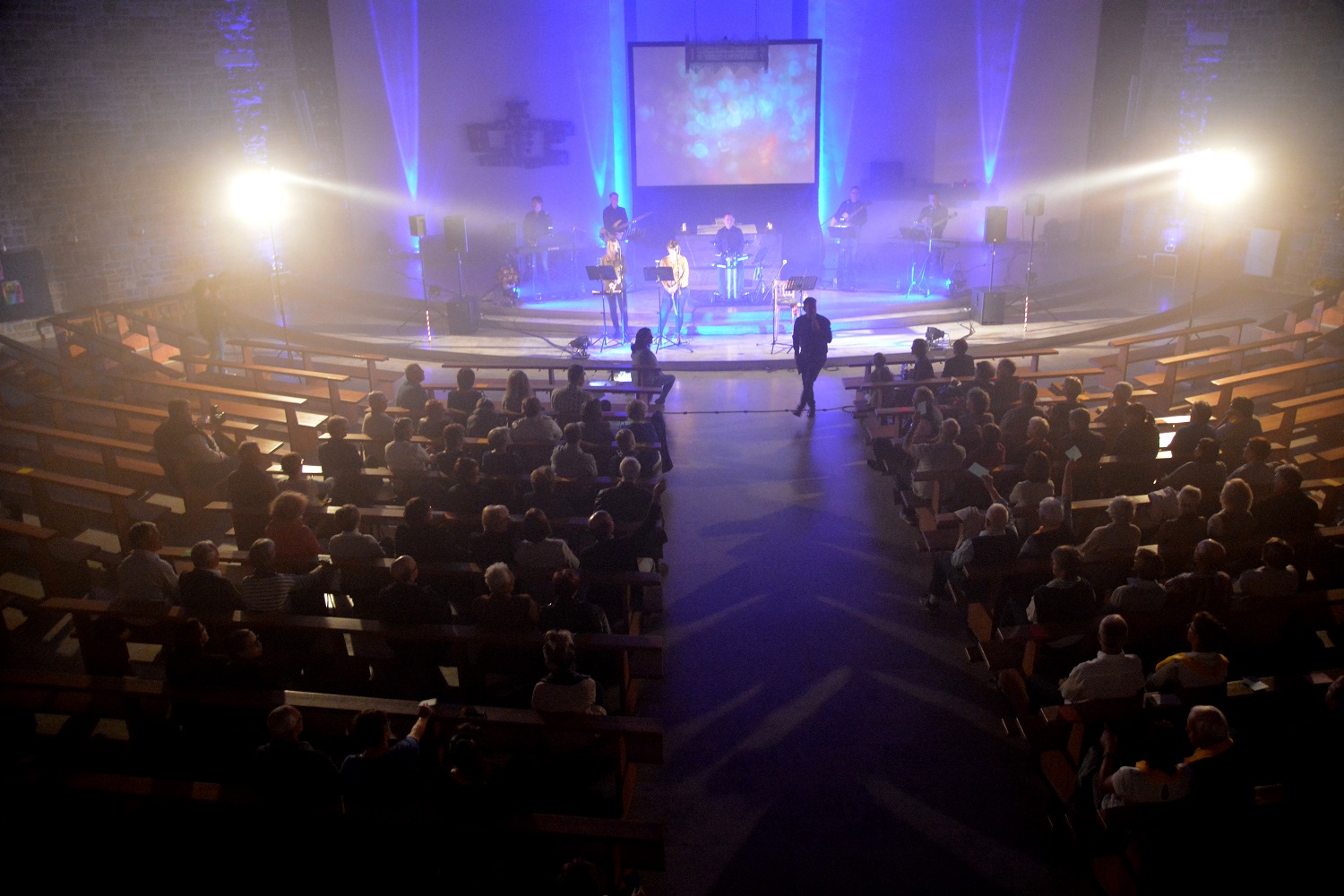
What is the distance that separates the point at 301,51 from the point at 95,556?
11738mm

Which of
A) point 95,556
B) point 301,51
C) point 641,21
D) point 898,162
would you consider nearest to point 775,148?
point 898,162

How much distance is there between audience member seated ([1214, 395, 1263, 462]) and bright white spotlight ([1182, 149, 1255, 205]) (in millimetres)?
8328

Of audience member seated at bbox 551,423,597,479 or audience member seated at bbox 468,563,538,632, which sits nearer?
audience member seated at bbox 468,563,538,632

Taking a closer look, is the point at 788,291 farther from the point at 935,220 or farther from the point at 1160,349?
the point at 1160,349

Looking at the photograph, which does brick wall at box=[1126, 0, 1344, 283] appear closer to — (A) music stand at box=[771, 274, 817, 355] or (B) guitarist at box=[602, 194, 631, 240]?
(A) music stand at box=[771, 274, 817, 355]

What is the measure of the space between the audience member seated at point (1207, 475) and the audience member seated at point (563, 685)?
400 centimetres

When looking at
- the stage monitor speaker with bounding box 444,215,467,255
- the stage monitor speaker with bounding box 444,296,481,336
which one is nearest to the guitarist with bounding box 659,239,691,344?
the stage monitor speaker with bounding box 444,296,481,336

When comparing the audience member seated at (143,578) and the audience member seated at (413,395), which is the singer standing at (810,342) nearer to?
the audience member seated at (413,395)

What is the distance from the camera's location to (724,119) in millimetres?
15438

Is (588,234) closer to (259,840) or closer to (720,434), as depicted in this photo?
(720,434)

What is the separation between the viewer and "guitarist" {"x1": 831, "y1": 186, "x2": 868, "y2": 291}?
1481 centimetres

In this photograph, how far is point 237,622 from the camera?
4711mm

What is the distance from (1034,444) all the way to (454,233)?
964cm

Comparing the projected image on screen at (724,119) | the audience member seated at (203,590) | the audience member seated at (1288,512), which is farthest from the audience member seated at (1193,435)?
the projected image on screen at (724,119)
